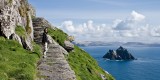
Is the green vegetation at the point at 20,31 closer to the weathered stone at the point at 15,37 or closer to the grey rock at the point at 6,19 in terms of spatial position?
the grey rock at the point at 6,19

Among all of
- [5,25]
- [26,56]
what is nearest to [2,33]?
[5,25]

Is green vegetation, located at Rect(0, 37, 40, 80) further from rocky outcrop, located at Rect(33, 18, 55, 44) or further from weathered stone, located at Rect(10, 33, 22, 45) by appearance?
rocky outcrop, located at Rect(33, 18, 55, 44)

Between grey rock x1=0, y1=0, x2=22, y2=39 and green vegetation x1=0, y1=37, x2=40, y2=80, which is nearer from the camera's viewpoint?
green vegetation x1=0, y1=37, x2=40, y2=80

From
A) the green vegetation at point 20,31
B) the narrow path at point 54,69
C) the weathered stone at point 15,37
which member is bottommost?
the narrow path at point 54,69

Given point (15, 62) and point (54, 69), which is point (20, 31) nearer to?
point (15, 62)

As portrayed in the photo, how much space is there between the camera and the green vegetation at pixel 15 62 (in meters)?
22.8

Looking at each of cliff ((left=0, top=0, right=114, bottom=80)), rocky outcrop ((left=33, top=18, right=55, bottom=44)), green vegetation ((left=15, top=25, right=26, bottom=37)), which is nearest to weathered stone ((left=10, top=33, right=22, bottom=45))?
cliff ((left=0, top=0, right=114, bottom=80))

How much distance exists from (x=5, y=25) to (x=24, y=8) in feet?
38.9

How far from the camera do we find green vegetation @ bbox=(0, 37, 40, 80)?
22791mm

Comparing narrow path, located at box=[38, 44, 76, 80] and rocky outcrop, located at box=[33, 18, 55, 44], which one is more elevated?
rocky outcrop, located at box=[33, 18, 55, 44]

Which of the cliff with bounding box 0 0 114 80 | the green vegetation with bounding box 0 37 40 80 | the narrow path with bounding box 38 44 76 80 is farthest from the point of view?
the narrow path with bounding box 38 44 76 80

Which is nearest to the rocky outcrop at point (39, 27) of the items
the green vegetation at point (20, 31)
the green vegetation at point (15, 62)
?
the green vegetation at point (20, 31)

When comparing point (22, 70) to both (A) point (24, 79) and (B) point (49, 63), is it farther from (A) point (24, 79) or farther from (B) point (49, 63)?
(B) point (49, 63)

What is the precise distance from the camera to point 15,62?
27.4 metres
